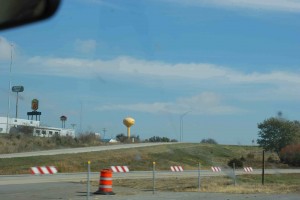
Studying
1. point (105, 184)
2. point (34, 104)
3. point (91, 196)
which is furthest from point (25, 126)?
point (91, 196)

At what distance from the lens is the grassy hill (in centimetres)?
4684

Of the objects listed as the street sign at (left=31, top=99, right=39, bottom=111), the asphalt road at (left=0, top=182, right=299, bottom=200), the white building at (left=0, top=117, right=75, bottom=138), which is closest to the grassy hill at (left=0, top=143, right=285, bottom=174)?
the white building at (left=0, top=117, right=75, bottom=138)

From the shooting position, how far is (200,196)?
66.2 feet

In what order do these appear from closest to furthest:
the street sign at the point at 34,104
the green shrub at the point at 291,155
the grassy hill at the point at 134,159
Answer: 1. the grassy hill at the point at 134,159
2. the green shrub at the point at 291,155
3. the street sign at the point at 34,104

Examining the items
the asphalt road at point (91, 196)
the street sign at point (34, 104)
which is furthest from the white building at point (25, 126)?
the asphalt road at point (91, 196)

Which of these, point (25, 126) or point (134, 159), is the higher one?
point (25, 126)

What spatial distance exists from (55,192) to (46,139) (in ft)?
164

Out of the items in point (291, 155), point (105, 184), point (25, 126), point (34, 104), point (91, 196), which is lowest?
point (91, 196)

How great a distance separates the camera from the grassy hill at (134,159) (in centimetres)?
4684

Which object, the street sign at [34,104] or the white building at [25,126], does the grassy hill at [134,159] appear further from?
the street sign at [34,104]

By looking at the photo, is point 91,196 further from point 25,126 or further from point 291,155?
point 25,126

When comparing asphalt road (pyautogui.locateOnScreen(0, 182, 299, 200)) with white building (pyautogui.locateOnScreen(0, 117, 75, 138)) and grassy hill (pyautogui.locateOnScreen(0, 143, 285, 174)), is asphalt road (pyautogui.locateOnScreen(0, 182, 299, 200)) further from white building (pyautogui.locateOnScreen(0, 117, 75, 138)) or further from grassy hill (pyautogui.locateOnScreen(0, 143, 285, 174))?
white building (pyautogui.locateOnScreen(0, 117, 75, 138))

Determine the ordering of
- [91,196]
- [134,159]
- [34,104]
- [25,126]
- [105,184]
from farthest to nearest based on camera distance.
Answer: [34,104] → [25,126] → [134,159] → [105,184] → [91,196]

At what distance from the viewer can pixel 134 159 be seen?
5797 centimetres
